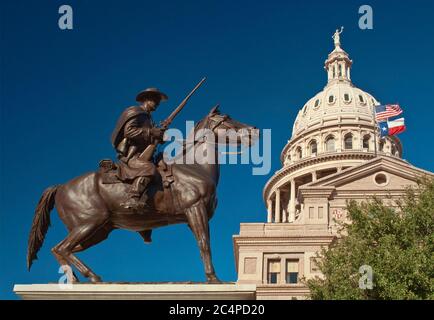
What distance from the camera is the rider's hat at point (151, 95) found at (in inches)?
547

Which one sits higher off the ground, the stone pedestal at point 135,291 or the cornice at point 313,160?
the cornice at point 313,160

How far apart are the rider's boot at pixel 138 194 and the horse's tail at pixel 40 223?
1.68 metres

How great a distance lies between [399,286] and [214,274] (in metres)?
16.0

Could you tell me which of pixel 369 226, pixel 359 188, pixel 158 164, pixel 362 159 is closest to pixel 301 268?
pixel 359 188

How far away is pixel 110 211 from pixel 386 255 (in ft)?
57.5

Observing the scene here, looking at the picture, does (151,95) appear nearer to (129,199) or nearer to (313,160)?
(129,199)

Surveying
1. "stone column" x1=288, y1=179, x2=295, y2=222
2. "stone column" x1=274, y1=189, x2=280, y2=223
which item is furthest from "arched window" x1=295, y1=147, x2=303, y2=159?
"stone column" x1=274, y1=189, x2=280, y2=223

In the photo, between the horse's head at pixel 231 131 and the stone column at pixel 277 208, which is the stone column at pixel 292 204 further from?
the horse's head at pixel 231 131

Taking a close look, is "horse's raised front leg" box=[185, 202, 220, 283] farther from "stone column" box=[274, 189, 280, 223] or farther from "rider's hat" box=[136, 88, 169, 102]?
"stone column" box=[274, 189, 280, 223]

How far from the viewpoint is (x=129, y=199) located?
1287cm

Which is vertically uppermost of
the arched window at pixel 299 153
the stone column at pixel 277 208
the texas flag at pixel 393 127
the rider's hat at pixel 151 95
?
the arched window at pixel 299 153

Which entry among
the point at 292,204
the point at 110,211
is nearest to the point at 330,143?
the point at 292,204

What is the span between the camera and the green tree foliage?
89.2 feet

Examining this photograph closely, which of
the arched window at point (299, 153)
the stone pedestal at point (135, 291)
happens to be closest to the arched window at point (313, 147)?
the arched window at point (299, 153)
